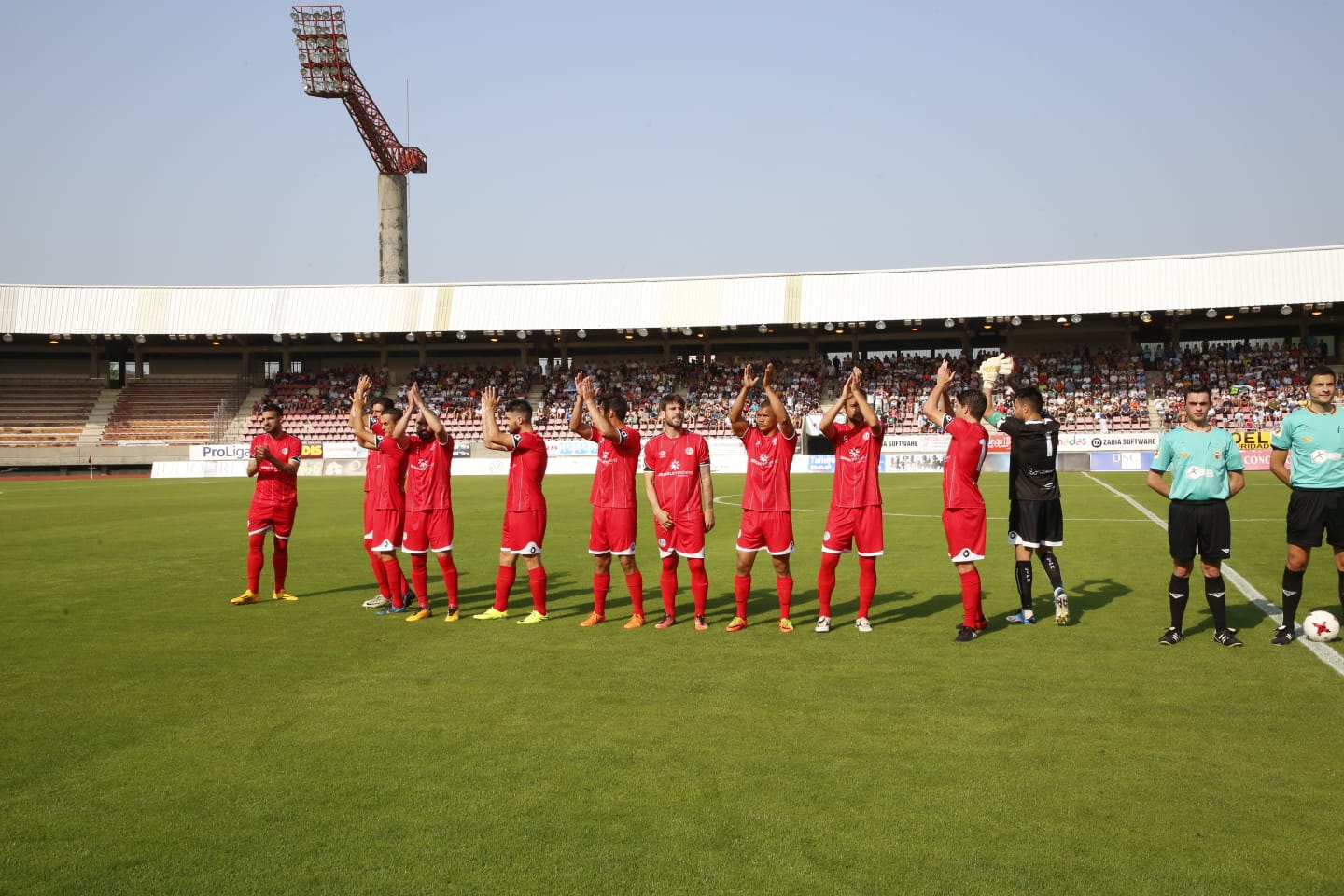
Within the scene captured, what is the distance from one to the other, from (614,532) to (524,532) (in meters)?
0.94

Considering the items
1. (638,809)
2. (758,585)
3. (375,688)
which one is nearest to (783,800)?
(638,809)

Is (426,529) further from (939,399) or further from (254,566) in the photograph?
(939,399)

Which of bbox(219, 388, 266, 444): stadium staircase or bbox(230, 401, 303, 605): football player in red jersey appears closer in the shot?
bbox(230, 401, 303, 605): football player in red jersey

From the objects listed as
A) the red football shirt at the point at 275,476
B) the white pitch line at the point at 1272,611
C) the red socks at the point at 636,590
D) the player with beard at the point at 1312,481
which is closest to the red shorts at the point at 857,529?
the red socks at the point at 636,590

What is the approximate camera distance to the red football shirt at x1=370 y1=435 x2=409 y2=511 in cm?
1106

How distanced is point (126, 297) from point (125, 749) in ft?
173

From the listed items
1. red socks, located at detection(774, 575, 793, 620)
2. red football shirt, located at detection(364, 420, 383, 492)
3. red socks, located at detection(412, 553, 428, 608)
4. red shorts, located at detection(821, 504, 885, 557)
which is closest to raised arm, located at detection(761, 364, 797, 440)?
red shorts, located at detection(821, 504, 885, 557)

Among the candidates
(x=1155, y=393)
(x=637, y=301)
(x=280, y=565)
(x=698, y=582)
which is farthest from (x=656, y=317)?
(x=698, y=582)

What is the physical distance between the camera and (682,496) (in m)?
9.27

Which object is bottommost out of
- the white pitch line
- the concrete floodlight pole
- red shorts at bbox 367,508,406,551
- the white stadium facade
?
the white pitch line

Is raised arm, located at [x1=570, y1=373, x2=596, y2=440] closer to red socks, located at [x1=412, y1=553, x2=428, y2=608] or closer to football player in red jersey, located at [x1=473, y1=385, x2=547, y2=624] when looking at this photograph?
football player in red jersey, located at [x1=473, y1=385, x2=547, y2=624]

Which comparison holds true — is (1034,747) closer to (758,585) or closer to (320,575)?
(758,585)

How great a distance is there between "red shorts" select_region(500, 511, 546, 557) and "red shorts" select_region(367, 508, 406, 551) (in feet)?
5.67

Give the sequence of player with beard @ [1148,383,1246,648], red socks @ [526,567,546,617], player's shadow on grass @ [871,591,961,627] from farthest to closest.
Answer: red socks @ [526,567,546,617]
player's shadow on grass @ [871,591,961,627]
player with beard @ [1148,383,1246,648]
